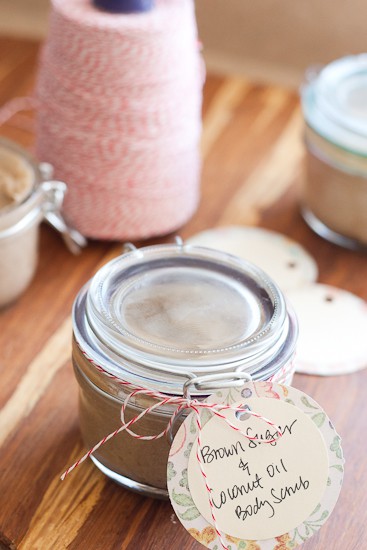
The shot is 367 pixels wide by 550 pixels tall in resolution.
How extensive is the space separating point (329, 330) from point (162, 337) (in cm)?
25

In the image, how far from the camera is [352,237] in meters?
0.85

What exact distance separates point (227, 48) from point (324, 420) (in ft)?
2.65

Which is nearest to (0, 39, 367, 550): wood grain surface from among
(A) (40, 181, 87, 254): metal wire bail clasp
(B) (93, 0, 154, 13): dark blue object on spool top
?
(A) (40, 181, 87, 254): metal wire bail clasp

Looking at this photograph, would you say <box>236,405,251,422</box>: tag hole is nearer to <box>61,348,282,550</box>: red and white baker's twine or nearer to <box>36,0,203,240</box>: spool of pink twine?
<box>61,348,282,550</box>: red and white baker's twine

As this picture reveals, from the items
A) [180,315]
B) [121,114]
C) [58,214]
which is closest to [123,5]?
[121,114]

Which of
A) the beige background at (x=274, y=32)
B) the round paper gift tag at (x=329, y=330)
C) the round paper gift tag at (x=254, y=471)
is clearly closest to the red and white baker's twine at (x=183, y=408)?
the round paper gift tag at (x=254, y=471)

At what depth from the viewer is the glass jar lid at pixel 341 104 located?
800 mm

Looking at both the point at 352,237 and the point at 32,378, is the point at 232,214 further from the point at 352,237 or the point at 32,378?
the point at 32,378

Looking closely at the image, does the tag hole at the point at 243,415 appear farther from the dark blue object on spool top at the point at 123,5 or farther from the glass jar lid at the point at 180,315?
the dark blue object on spool top at the point at 123,5

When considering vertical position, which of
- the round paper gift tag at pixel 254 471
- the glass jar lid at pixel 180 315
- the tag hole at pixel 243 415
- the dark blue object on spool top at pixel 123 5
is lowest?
the round paper gift tag at pixel 254 471

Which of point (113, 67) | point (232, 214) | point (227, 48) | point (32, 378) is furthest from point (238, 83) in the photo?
point (32, 378)

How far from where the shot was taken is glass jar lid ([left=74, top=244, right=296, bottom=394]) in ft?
1.73

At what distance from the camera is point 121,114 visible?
30.6 inches

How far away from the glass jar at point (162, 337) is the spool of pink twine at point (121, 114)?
205mm
